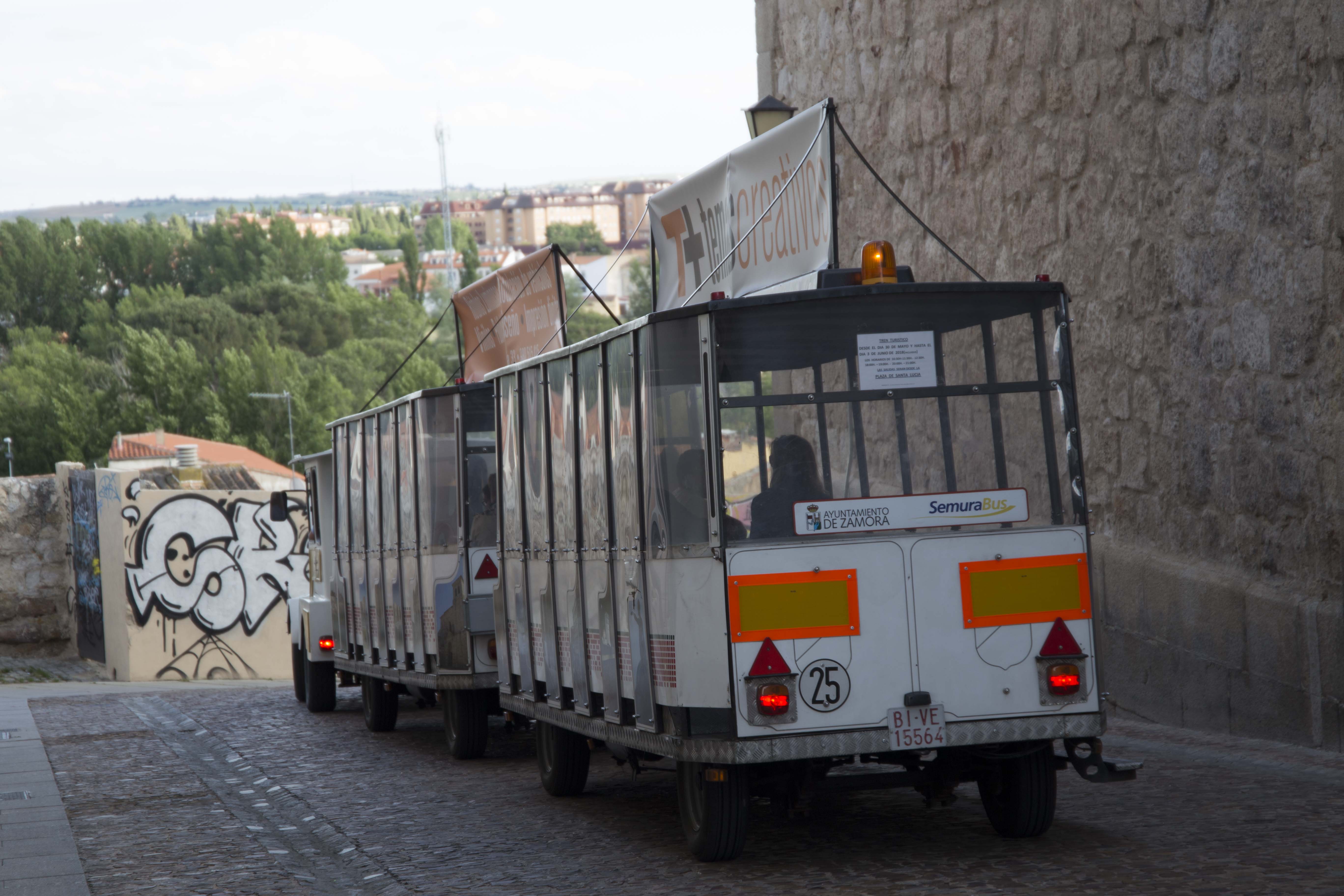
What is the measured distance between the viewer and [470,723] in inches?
455

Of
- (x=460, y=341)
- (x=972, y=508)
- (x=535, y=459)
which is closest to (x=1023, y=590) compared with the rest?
(x=972, y=508)

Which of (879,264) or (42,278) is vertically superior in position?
(42,278)

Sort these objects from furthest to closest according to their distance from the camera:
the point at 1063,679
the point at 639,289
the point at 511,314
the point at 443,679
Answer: the point at 639,289
the point at 511,314
the point at 443,679
the point at 1063,679

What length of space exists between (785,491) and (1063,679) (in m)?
1.44

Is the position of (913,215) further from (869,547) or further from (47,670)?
(47,670)

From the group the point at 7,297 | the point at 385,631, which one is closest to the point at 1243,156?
the point at 385,631

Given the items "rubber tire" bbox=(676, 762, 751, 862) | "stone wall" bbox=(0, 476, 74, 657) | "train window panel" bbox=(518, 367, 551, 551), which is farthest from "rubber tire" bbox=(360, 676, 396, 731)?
"stone wall" bbox=(0, 476, 74, 657)

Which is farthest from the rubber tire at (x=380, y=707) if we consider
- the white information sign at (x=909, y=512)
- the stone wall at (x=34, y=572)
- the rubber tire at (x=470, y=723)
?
the stone wall at (x=34, y=572)

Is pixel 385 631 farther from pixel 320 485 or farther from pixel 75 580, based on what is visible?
pixel 75 580

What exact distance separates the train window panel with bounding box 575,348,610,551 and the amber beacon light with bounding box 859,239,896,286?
145 centimetres

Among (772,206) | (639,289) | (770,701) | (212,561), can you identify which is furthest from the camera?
(639,289)

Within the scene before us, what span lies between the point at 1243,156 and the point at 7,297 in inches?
3897

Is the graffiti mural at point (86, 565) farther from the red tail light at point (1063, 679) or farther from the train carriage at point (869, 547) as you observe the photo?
the red tail light at point (1063, 679)

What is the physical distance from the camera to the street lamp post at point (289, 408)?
250 ft
